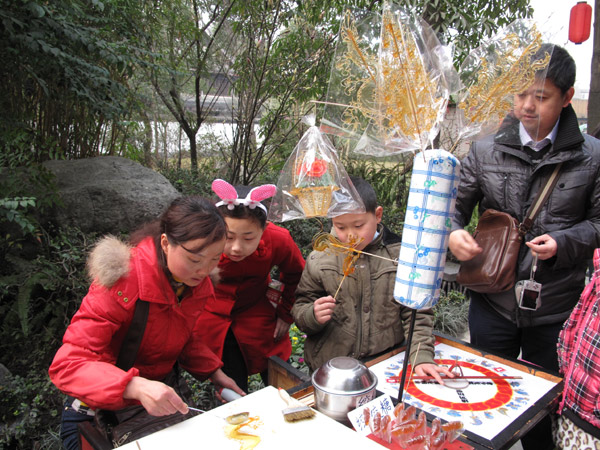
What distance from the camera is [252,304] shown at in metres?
2.28

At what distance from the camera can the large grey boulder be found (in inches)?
150

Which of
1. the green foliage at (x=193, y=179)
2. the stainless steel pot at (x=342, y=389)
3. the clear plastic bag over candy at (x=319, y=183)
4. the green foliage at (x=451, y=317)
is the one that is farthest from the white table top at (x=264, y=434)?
the green foliage at (x=193, y=179)

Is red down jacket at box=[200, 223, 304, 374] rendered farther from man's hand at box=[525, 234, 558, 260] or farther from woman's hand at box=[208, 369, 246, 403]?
man's hand at box=[525, 234, 558, 260]

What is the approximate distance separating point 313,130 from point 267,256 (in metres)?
0.75

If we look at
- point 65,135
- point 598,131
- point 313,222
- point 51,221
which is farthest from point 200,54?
point 598,131

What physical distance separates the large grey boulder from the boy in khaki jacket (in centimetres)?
237

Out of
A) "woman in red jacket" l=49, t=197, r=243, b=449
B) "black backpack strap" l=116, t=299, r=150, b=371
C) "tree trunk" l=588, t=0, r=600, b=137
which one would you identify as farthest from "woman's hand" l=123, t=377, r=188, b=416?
"tree trunk" l=588, t=0, r=600, b=137

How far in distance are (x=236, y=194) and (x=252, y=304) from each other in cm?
69

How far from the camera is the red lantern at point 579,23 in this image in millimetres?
2773

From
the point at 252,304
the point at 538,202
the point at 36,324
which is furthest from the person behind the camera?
the point at 36,324

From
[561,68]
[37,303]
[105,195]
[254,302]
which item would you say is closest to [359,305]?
[254,302]

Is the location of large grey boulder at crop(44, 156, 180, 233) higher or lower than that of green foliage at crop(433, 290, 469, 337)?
higher

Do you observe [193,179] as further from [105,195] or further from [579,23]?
[579,23]

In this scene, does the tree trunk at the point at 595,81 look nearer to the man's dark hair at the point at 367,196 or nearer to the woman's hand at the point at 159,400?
the man's dark hair at the point at 367,196
